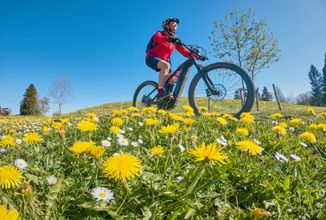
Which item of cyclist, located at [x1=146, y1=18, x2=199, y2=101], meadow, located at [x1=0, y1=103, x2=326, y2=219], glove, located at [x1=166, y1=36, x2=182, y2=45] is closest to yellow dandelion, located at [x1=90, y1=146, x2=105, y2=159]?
meadow, located at [x1=0, y1=103, x2=326, y2=219]

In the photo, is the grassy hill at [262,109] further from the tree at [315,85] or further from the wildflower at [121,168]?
the tree at [315,85]

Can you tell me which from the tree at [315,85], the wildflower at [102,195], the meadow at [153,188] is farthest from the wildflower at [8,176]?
the tree at [315,85]

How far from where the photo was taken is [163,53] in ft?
18.5

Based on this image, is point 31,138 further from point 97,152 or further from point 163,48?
point 163,48

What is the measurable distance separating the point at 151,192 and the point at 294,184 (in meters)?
0.76

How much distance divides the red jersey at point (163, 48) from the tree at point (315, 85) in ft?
196

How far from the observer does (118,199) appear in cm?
106

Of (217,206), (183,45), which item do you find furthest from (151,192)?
(183,45)

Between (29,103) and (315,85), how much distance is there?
218 ft

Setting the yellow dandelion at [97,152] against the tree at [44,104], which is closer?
the yellow dandelion at [97,152]

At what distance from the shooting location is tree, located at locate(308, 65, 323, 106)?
183 ft

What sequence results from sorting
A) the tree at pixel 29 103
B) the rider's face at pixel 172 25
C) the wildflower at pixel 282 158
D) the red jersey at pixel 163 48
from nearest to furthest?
the wildflower at pixel 282 158 → the red jersey at pixel 163 48 → the rider's face at pixel 172 25 → the tree at pixel 29 103

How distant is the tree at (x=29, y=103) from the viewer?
44.3 m

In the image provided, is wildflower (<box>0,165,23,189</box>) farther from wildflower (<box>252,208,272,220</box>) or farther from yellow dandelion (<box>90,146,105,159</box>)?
wildflower (<box>252,208,272,220</box>)
